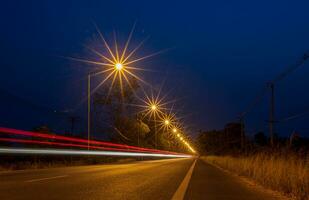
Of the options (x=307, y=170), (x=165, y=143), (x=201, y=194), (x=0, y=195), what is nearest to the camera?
(x=0, y=195)

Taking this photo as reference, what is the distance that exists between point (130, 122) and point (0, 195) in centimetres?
6391

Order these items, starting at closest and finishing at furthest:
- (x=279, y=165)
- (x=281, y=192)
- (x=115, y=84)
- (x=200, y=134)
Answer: (x=281, y=192), (x=279, y=165), (x=115, y=84), (x=200, y=134)

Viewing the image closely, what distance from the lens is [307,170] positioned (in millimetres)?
15562

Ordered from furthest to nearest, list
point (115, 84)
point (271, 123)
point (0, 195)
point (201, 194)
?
point (115, 84) → point (271, 123) → point (201, 194) → point (0, 195)

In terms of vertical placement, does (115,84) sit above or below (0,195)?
above

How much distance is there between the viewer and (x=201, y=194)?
12766mm

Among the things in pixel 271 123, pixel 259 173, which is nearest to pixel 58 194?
pixel 259 173

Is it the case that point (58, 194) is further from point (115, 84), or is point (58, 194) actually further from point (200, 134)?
point (200, 134)

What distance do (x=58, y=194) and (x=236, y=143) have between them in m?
58.7

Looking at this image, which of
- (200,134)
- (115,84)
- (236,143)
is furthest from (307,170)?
(200,134)

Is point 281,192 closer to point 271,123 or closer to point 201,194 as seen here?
point 201,194

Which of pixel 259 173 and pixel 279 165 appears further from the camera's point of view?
pixel 259 173

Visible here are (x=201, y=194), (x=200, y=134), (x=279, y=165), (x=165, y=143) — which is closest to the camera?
(x=201, y=194)

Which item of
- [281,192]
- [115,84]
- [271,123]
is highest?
[115,84]
